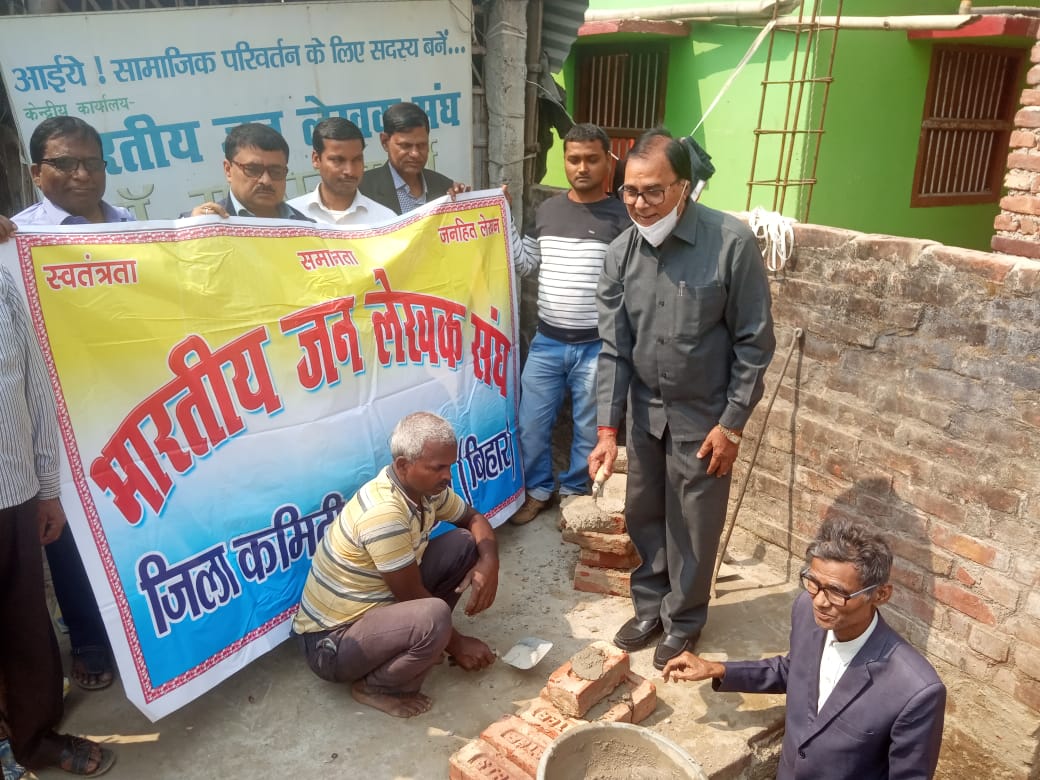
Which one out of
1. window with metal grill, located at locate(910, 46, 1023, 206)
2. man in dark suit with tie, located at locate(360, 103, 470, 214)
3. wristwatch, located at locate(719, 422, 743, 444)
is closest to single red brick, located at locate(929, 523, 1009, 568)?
wristwatch, located at locate(719, 422, 743, 444)

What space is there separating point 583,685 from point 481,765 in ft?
1.58

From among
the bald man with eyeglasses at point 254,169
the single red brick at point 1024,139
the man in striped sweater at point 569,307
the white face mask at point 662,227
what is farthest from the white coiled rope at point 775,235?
the bald man with eyeglasses at point 254,169

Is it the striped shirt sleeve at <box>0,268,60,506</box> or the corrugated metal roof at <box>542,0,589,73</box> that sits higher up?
the corrugated metal roof at <box>542,0,589,73</box>

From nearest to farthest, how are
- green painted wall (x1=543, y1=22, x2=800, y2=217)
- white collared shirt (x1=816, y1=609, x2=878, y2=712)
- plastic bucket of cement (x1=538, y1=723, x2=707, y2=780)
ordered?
white collared shirt (x1=816, y1=609, x2=878, y2=712), plastic bucket of cement (x1=538, y1=723, x2=707, y2=780), green painted wall (x1=543, y1=22, x2=800, y2=217)

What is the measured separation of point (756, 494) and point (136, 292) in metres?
3.11

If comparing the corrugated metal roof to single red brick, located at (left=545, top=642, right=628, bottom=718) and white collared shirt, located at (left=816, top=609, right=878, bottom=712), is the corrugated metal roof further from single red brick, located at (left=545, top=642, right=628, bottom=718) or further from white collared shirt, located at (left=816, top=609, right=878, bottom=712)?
white collared shirt, located at (left=816, top=609, right=878, bottom=712)

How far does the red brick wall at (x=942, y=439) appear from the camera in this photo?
10.2 ft

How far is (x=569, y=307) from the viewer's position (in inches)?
174

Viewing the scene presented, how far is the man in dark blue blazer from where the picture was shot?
2.29 metres

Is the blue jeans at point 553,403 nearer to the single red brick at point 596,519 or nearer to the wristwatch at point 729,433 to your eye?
the single red brick at point 596,519

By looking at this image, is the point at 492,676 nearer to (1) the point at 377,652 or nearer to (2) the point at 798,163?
(1) the point at 377,652

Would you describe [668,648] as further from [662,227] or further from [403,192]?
[403,192]

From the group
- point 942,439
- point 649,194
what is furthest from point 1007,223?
point 649,194

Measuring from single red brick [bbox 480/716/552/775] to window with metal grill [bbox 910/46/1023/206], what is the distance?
641cm
